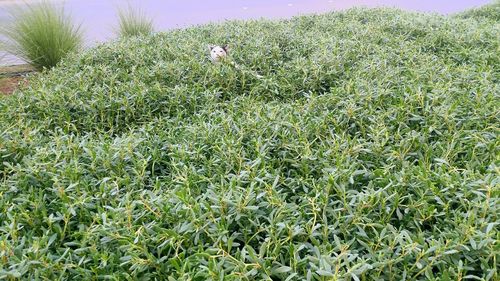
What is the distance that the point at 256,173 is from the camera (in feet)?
4.95

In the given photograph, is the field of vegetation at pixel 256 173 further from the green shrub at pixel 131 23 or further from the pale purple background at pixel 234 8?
the pale purple background at pixel 234 8

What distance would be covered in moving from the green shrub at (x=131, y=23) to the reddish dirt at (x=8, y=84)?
4.57 ft

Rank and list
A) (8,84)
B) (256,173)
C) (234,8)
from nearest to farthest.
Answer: (256,173)
(8,84)
(234,8)

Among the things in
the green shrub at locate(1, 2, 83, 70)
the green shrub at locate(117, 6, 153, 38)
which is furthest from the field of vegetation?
the green shrub at locate(117, 6, 153, 38)

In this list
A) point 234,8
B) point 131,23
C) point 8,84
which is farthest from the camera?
point 234,8

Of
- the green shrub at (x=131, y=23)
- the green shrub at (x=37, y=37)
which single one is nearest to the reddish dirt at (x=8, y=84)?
the green shrub at (x=37, y=37)

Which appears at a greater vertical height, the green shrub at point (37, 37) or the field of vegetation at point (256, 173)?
the green shrub at point (37, 37)

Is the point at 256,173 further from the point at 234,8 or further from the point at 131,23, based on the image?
the point at 234,8

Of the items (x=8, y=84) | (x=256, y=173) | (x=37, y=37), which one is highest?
(x=37, y=37)

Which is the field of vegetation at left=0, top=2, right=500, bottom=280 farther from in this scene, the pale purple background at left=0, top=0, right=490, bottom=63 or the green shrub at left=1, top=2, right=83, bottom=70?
the pale purple background at left=0, top=0, right=490, bottom=63

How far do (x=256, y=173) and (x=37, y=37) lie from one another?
3.19 meters

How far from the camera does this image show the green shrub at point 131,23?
16.5ft

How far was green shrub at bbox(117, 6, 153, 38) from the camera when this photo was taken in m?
5.03

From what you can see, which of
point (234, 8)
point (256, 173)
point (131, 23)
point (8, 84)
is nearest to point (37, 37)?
point (8, 84)
